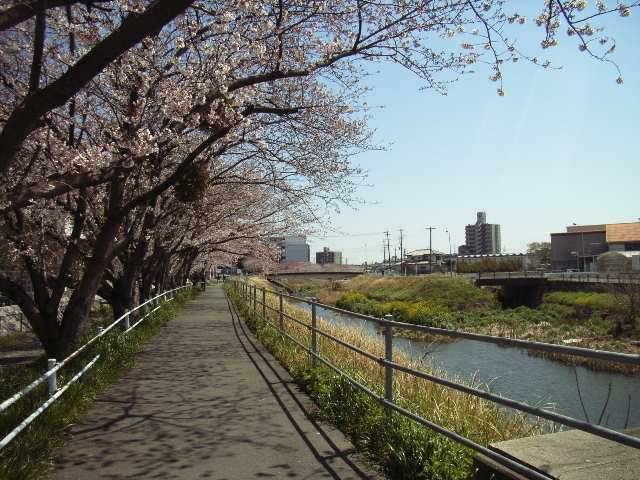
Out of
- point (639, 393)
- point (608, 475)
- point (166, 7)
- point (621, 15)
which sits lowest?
point (639, 393)

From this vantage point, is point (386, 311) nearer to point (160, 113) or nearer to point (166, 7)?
point (160, 113)

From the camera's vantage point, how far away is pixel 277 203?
2545 centimetres

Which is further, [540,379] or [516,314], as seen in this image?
[516,314]

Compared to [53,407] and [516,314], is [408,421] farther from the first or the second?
[516,314]

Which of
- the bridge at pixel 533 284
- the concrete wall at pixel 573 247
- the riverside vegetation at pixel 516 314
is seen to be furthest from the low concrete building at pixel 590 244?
the riverside vegetation at pixel 516 314

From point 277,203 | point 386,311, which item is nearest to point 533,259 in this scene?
point 386,311

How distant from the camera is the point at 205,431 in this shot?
581 cm

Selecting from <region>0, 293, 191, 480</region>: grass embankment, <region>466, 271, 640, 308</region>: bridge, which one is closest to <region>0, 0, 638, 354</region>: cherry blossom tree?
<region>0, 293, 191, 480</region>: grass embankment

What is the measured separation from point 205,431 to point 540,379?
1404cm

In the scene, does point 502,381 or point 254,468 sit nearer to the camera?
Answer: point 254,468

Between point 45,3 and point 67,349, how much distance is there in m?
7.16

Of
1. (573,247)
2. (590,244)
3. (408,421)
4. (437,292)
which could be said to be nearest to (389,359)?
(408,421)

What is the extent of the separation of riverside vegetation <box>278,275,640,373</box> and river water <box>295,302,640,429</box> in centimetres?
86

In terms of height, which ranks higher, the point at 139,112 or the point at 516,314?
the point at 139,112
